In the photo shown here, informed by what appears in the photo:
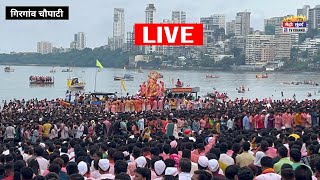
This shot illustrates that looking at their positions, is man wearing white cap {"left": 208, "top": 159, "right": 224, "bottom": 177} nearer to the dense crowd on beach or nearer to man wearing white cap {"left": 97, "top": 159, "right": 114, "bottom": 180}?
the dense crowd on beach

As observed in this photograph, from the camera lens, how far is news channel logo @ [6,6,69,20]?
1688cm

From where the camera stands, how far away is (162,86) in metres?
40.3

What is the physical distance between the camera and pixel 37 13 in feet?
55.7

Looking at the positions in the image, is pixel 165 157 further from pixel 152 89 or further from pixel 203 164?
pixel 152 89

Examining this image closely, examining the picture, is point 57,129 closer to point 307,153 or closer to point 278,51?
point 307,153

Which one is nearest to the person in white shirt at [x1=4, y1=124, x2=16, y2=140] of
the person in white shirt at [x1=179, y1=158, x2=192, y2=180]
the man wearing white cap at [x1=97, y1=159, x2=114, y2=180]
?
the man wearing white cap at [x1=97, y1=159, x2=114, y2=180]

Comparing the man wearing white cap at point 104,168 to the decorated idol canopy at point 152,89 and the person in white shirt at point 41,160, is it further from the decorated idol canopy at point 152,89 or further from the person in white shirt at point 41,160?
the decorated idol canopy at point 152,89

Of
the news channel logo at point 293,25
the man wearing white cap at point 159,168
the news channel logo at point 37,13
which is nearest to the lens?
the man wearing white cap at point 159,168

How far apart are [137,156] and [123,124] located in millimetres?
10359

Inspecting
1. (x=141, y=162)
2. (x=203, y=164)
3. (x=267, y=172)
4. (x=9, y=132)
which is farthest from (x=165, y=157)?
(x=9, y=132)

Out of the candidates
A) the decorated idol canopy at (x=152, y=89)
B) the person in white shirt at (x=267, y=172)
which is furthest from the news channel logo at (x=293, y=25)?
the person in white shirt at (x=267, y=172)

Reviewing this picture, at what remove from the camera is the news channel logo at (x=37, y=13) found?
16875mm

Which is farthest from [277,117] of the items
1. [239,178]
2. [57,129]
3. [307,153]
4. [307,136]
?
[239,178]

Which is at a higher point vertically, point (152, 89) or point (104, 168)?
point (104, 168)
